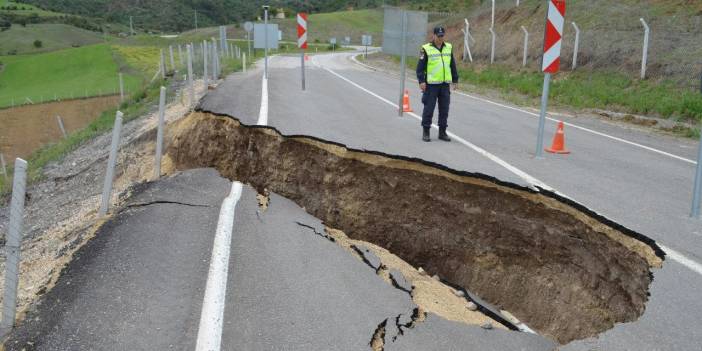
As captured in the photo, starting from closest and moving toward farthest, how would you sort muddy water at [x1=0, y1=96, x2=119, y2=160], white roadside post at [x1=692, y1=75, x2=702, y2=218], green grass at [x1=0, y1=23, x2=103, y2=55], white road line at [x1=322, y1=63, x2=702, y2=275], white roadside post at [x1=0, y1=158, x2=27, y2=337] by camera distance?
1. white roadside post at [x1=0, y1=158, x2=27, y2=337]
2. white road line at [x1=322, y1=63, x2=702, y2=275]
3. white roadside post at [x1=692, y1=75, x2=702, y2=218]
4. muddy water at [x1=0, y1=96, x2=119, y2=160]
5. green grass at [x1=0, y1=23, x2=103, y2=55]

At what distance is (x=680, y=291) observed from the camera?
4074mm

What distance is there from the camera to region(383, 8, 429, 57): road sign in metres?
12.2

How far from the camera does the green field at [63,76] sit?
127 feet

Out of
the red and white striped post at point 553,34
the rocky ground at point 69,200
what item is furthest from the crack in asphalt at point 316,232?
the red and white striped post at point 553,34

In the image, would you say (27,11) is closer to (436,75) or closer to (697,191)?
(436,75)

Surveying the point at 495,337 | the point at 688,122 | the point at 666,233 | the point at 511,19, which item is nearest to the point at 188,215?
the point at 495,337

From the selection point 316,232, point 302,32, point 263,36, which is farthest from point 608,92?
point 316,232

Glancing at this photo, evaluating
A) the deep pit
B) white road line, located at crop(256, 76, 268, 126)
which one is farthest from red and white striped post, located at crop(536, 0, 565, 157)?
white road line, located at crop(256, 76, 268, 126)

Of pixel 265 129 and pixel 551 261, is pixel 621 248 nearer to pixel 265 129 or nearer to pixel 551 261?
pixel 551 261

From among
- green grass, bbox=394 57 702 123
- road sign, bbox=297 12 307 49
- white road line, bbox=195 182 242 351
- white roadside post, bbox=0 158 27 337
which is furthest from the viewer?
road sign, bbox=297 12 307 49

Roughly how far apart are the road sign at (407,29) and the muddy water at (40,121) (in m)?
19.2

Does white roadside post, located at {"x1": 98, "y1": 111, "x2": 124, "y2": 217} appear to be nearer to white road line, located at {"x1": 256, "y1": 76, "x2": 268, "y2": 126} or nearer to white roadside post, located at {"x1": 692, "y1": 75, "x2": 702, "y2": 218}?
white road line, located at {"x1": 256, "y1": 76, "x2": 268, "y2": 126}

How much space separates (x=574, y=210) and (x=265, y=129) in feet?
15.5

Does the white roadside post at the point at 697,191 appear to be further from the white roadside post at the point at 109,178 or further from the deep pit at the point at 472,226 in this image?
the white roadside post at the point at 109,178
